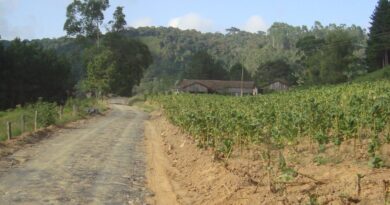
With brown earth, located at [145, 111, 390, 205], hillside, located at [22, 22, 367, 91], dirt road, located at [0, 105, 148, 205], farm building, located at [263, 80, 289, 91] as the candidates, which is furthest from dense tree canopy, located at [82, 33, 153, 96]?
brown earth, located at [145, 111, 390, 205]

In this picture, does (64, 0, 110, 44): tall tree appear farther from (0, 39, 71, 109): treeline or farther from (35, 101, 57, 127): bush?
(35, 101, 57, 127): bush

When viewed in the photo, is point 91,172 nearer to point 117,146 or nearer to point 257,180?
point 257,180

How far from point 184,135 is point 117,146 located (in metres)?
3.68

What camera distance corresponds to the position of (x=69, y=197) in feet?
34.2

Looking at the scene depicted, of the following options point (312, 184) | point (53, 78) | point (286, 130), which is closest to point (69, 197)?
point (312, 184)

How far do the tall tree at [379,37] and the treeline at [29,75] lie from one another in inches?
1674

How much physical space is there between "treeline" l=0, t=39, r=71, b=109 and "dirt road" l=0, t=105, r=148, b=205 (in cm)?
4072

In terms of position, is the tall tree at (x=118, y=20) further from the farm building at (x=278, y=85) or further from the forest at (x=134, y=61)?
the farm building at (x=278, y=85)

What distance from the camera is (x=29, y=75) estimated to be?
62.0 metres

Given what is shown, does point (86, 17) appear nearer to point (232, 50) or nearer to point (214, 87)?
point (214, 87)

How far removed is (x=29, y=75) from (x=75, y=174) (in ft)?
170

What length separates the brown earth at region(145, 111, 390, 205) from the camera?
8.32 meters

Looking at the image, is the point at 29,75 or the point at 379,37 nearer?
the point at 29,75

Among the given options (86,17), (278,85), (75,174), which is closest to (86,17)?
(86,17)
